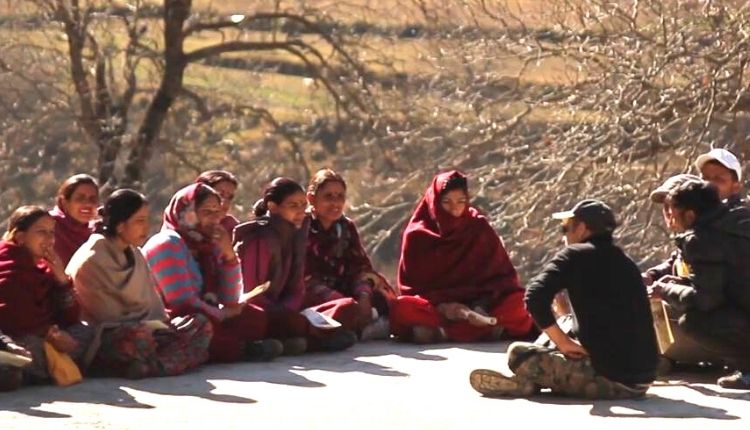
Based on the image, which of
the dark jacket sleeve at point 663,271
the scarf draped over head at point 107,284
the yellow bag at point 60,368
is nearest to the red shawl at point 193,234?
the scarf draped over head at point 107,284

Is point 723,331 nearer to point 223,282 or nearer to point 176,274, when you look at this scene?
point 223,282

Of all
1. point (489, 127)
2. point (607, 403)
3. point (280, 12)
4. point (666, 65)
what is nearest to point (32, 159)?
point (280, 12)

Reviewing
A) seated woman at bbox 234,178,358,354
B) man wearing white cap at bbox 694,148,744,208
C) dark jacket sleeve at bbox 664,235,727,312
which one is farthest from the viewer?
seated woman at bbox 234,178,358,354

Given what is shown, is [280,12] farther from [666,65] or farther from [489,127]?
[666,65]

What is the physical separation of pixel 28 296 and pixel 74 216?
1.18 metres

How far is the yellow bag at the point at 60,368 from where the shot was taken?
8125mm

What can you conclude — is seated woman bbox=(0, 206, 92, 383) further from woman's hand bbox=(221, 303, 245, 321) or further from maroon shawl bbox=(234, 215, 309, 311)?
maroon shawl bbox=(234, 215, 309, 311)

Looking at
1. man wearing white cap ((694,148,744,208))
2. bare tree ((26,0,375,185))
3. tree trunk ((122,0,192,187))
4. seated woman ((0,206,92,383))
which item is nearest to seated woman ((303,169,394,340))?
seated woman ((0,206,92,383))

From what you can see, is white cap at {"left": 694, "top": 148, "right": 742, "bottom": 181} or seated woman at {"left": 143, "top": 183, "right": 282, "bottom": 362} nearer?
white cap at {"left": 694, "top": 148, "right": 742, "bottom": 181}

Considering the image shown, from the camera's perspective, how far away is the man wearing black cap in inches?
307

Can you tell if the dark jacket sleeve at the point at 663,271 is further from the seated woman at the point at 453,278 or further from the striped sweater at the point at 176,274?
the striped sweater at the point at 176,274

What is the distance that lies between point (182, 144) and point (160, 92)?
79cm

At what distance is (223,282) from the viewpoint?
9219 millimetres

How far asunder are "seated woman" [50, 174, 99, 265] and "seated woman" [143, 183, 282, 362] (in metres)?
0.39
